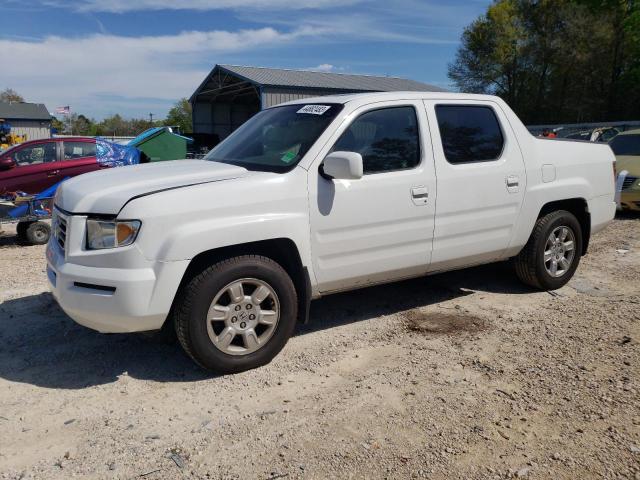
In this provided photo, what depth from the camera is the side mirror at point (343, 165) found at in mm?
3566

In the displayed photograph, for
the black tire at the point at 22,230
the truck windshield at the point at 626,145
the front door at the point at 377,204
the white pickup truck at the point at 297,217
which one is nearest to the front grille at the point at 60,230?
the white pickup truck at the point at 297,217

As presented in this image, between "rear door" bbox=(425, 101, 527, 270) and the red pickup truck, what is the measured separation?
7720mm

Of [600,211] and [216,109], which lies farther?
[216,109]

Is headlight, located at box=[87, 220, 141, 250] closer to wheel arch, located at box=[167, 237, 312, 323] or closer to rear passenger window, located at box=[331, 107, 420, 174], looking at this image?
wheel arch, located at box=[167, 237, 312, 323]

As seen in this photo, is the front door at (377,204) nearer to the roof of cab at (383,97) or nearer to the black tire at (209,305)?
the roof of cab at (383,97)

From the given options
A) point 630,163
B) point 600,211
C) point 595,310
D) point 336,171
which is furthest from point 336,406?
point 630,163

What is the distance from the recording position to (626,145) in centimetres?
1098

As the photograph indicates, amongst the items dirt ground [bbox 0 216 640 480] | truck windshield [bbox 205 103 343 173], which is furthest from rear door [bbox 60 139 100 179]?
truck windshield [bbox 205 103 343 173]

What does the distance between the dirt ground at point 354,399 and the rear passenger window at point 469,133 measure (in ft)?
4.64

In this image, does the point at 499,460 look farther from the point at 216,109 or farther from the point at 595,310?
the point at 216,109

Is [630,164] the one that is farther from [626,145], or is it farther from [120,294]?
[120,294]

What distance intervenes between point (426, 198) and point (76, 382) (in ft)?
9.37

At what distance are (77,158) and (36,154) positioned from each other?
2.29 ft

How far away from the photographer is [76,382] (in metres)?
3.58
